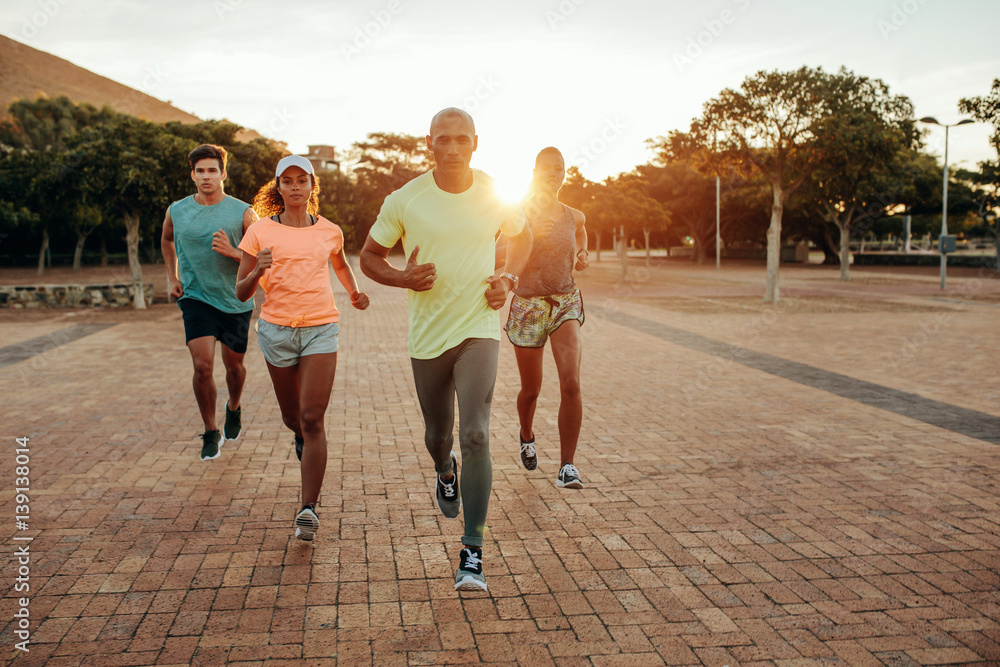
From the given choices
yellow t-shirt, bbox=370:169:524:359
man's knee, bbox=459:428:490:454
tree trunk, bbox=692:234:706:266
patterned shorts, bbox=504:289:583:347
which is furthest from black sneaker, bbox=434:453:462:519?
tree trunk, bbox=692:234:706:266

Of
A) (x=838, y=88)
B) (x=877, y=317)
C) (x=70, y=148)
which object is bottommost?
(x=877, y=317)

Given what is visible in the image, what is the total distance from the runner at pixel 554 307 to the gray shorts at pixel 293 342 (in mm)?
1239

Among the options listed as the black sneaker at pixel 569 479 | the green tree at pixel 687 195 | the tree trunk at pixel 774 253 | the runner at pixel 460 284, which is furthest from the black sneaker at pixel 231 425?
the green tree at pixel 687 195

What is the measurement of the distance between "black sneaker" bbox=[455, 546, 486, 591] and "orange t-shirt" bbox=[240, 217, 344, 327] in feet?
4.42

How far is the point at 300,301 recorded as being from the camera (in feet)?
13.2

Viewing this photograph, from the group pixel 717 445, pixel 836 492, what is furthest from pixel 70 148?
pixel 836 492

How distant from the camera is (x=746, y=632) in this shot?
295 cm

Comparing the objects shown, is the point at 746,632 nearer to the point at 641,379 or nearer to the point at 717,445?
the point at 717,445

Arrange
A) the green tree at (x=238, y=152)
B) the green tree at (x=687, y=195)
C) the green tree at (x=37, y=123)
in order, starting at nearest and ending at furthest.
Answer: the green tree at (x=238, y=152), the green tree at (x=37, y=123), the green tree at (x=687, y=195)

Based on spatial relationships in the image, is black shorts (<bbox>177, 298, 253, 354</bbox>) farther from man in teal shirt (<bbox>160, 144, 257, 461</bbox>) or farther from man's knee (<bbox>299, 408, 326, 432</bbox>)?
man's knee (<bbox>299, 408, 326, 432</bbox>)

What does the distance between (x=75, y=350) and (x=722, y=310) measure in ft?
42.5

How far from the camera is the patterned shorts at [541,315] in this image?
4938mm

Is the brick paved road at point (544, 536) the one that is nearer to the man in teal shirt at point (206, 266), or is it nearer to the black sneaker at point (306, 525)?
the black sneaker at point (306, 525)

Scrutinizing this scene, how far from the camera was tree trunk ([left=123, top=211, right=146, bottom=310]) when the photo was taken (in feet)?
57.5
